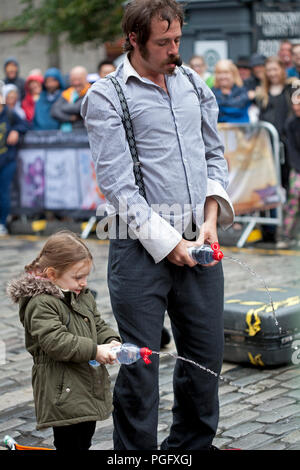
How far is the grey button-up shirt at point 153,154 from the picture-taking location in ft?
11.7

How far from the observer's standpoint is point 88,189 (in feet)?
37.8

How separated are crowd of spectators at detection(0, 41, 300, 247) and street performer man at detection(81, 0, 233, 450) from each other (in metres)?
6.34

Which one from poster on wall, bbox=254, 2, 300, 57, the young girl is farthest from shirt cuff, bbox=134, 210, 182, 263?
poster on wall, bbox=254, 2, 300, 57

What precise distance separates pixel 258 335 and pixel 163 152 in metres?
2.27

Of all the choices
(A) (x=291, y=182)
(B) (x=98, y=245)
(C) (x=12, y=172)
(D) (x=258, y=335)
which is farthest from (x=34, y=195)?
(D) (x=258, y=335)

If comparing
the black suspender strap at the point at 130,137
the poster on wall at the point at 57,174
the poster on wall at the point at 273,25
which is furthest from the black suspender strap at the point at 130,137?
the poster on wall at the point at 273,25

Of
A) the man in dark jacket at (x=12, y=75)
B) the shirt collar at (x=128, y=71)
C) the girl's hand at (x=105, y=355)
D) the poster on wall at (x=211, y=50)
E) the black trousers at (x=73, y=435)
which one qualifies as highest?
the poster on wall at (x=211, y=50)

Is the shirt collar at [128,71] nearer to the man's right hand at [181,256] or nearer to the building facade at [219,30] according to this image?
the man's right hand at [181,256]

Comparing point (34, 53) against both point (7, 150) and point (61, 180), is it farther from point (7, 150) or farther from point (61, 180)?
point (61, 180)

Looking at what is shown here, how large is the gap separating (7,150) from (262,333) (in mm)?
7312

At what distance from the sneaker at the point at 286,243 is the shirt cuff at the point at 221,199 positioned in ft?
20.6

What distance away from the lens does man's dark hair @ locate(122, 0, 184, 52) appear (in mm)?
3492

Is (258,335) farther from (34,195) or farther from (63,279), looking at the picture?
(34,195)

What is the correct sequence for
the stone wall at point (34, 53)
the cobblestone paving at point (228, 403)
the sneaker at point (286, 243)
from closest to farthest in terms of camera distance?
the cobblestone paving at point (228, 403) → the sneaker at point (286, 243) → the stone wall at point (34, 53)
